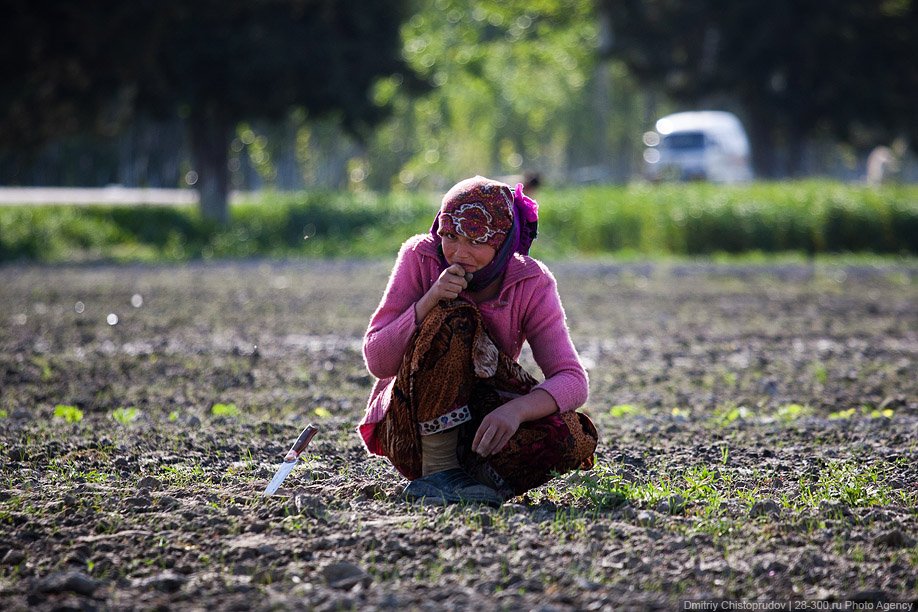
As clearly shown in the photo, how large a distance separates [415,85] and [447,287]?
22952mm

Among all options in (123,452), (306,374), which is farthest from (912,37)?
(123,452)

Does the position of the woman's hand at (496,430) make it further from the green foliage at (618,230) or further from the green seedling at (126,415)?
the green foliage at (618,230)

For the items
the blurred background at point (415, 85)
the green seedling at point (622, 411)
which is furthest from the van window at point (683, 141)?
the green seedling at point (622, 411)

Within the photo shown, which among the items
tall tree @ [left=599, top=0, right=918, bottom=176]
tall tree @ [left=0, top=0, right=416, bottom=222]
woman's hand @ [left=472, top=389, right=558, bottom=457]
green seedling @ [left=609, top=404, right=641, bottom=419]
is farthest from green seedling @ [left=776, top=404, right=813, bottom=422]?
tall tree @ [left=599, top=0, right=918, bottom=176]

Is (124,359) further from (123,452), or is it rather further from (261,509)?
(261,509)

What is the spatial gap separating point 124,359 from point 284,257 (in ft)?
39.2

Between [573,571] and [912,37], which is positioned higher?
[912,37]

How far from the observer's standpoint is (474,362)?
4.16m

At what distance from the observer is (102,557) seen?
11.8 feet

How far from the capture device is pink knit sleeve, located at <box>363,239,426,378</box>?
4152 millimetres

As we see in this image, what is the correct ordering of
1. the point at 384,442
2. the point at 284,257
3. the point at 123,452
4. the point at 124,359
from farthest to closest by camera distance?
the point at 284,257 → the point at 124,359 → the point at 123,452 → the point at 384,442

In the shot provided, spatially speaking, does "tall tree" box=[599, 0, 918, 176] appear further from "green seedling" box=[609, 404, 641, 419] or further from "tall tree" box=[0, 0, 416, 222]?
"green seedling" box=[609, 404, 641, 419]

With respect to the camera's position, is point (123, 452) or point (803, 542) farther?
point (123, 452)

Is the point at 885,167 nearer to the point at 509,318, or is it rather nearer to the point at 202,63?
the point at 202,63
